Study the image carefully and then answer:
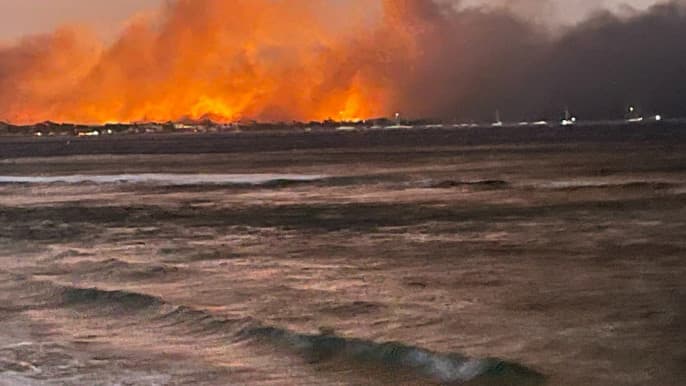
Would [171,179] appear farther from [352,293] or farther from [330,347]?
[330,347]

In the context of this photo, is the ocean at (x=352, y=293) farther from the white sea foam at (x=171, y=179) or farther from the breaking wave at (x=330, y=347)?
the white sea foam at (x=171, y=179)

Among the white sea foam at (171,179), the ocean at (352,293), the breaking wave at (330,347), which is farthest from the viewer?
the white sea foam at (171,179)

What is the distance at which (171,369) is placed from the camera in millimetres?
15727

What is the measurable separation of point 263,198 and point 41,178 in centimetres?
3466

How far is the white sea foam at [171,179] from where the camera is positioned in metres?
69.9

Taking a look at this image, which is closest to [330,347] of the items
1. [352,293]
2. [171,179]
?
[352,293]

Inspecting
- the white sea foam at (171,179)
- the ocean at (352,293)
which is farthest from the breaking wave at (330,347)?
the white sea foam at (171,179)

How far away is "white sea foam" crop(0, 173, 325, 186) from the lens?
69.9 m

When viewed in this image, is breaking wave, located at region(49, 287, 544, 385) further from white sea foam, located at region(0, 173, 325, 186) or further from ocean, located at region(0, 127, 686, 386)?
white sea foam, located at region(0, 173, 325, 186)

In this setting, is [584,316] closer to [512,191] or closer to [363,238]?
[363,238]

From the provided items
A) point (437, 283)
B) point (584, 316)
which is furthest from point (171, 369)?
point (437, 283)

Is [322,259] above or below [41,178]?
below

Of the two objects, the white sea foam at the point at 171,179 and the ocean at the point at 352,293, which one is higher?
the white sea foam at the point at 171,179

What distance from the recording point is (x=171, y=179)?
246ft
